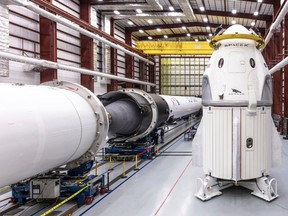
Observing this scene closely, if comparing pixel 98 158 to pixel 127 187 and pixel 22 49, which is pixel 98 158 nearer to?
pixel 127 187

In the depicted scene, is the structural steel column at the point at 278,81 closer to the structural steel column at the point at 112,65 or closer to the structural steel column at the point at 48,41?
the structural steel column at the point at 112,65

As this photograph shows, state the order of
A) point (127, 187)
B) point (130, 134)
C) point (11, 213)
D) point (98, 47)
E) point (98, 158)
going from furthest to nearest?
point (98, 47), point (98, 158), point (130, 134), point (127, 187), point (11, 213)

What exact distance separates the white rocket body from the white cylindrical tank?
2.35 m

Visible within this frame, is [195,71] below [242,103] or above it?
above

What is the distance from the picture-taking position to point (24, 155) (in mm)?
3352

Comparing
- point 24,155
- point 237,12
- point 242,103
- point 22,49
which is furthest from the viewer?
point 237,12

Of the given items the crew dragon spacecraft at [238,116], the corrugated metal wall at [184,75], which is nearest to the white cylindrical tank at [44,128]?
the crew dragon spacecraft at [238,116]

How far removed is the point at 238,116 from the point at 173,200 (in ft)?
7.05

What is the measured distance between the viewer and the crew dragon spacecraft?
5.69 m

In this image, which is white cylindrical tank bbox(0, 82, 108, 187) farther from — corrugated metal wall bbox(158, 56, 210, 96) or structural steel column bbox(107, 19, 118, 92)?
corrugated metal wall bbox(158, 56, 210, 96)

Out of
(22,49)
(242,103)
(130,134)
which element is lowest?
(130,134)

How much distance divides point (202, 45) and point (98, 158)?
15.0 metres

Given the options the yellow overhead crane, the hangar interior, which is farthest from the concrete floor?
the yellow overhead crane

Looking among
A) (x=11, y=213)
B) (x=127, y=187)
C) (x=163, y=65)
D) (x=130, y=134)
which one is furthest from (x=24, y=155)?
(x=163, y=65)
